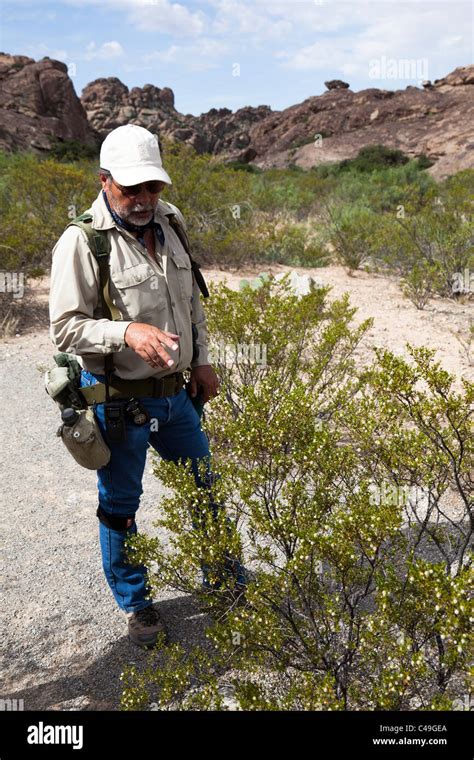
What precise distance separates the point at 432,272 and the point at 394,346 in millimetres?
1944

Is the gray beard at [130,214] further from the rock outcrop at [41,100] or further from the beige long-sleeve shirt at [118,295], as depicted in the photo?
the rock outcrop at [41,100]

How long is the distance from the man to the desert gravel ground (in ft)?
0.71

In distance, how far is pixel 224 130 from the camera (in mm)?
60031

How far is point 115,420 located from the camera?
6.77ft

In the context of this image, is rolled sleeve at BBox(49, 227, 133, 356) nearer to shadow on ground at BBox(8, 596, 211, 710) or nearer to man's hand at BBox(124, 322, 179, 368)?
man's hand at BBox(124, 322, 179, 368)

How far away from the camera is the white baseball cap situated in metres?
1.87

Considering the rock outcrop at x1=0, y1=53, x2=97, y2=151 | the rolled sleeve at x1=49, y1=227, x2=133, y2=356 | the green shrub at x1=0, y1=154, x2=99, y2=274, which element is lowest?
the rolled sleeve at x1=49, y1=227, x2=133, y2=356

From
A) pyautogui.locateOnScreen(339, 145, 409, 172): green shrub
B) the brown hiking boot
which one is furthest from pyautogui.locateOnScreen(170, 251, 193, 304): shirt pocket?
pyautogui.locateOnScreen(339, 145, 409, 172): green shrub

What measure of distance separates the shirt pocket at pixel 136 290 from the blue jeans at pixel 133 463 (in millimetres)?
300

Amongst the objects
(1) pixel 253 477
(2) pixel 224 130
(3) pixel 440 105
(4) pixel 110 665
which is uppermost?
(2) pixel 224 130
